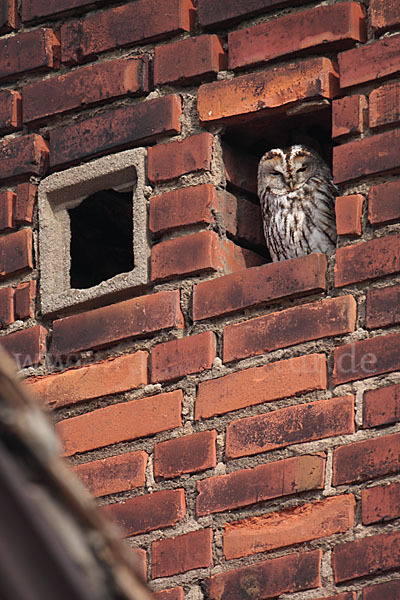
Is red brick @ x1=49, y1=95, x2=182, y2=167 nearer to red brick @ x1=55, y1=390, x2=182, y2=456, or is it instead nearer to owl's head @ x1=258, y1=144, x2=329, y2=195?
owl's head @ x1=258, y1=144, x2=329, y2=195

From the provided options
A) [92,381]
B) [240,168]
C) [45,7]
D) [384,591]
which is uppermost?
[45,7]

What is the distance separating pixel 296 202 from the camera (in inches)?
135

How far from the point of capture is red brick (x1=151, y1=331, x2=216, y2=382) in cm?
272

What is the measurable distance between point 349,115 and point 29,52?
39.0 inches

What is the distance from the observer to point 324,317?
2.61m

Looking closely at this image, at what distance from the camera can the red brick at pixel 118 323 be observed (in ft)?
9.21

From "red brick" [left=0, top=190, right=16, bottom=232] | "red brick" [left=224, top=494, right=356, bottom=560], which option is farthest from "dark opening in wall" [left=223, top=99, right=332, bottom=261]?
"red brick" [left=224, top=494, right=356, bottom=560]

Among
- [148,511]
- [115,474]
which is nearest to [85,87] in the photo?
[115,474]

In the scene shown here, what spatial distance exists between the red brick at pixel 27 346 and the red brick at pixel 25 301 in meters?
0.05

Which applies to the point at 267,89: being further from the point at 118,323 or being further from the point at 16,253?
the point at 16,253

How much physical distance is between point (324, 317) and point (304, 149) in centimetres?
94

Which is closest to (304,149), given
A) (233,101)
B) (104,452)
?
(233,101)

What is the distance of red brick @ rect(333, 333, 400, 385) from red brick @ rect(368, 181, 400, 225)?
305 mm

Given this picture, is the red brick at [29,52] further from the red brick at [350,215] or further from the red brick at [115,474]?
the red brick at [115,474]
